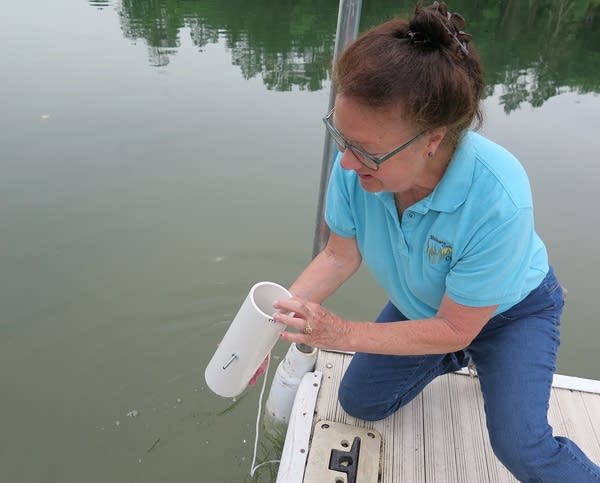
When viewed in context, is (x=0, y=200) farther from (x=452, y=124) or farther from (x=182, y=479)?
(x=452, y=124)

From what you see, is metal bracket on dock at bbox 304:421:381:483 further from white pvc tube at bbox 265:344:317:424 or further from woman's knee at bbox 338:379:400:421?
white pvc tube at bbox 265:344:317:424

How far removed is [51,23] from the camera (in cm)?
938

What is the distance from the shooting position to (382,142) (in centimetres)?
131

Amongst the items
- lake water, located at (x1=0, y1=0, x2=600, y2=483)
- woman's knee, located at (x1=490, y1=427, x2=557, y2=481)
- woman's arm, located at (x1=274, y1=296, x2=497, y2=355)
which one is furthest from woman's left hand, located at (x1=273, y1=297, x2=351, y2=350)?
lake water, located at (x1=0, y1=0, x2=600, y2=483)

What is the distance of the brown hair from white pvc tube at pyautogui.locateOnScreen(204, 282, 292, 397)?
0.66 m

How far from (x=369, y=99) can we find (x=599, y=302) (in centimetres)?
343

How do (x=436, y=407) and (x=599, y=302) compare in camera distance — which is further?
(x=599, y=302)

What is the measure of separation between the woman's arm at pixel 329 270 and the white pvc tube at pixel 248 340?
0.99 feet

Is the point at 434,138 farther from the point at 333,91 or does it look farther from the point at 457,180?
the point at 333,91

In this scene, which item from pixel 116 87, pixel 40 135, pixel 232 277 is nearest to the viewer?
pixel 232 277

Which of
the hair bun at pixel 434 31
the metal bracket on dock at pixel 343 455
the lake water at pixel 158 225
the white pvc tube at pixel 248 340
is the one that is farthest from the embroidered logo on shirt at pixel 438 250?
the lake water at pixel 158 225

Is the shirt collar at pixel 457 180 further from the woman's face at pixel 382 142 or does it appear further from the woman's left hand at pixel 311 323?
the woman's left hand at pixel 311 323

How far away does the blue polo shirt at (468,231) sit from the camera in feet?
4.83

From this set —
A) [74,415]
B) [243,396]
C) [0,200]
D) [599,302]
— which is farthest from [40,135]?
[599,302]
